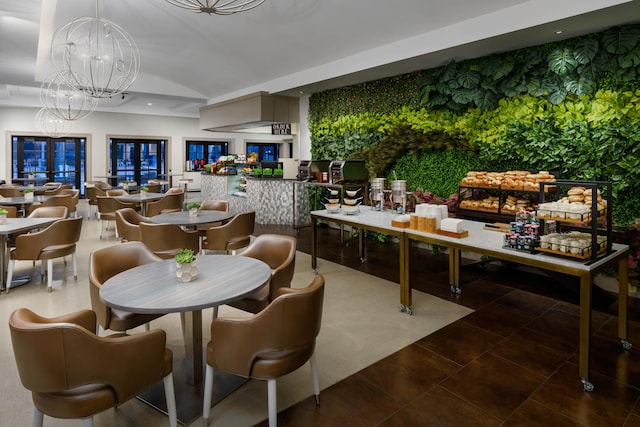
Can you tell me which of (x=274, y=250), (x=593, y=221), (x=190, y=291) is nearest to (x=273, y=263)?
(x=274, y=250)

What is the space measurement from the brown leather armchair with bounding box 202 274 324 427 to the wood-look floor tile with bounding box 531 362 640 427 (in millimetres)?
1641

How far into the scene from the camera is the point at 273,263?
11.0 feet

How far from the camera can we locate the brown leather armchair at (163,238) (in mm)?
4258

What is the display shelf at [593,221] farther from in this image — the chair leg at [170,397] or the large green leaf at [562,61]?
the chair leg at [170,397]

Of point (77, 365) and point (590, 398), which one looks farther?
point (590, 398)

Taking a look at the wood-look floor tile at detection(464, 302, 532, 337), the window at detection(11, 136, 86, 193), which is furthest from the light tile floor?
the window at detection(11, 136, 86, 193)

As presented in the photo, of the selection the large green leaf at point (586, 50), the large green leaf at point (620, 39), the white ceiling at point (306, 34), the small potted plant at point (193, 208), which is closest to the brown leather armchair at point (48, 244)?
the small potted plant at point (193, 208)

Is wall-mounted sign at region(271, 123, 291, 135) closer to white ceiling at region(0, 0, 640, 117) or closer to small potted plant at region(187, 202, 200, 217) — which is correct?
white ceiling at region(0, 0, 640, 117)

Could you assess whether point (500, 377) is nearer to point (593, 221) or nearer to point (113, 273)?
point (593, 221)

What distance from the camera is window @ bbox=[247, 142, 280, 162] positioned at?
1638cm

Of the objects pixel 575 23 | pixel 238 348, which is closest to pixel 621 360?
pixel 238 348

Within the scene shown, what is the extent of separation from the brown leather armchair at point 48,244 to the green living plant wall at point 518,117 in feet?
16.0

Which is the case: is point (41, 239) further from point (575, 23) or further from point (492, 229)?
point (575, 23)

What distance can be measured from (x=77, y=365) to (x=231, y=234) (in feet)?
10.5
